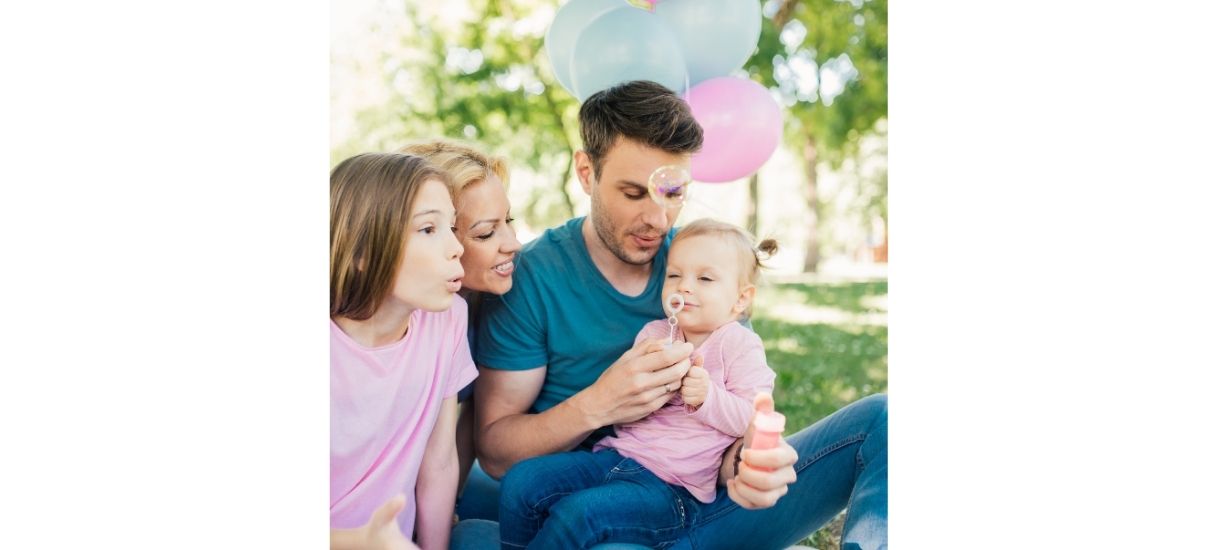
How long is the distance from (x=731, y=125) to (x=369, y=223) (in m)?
0.95

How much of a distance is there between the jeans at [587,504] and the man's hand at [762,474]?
157mm

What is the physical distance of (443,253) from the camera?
7.48 ft

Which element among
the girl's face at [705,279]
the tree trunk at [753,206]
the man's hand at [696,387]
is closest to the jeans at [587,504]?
the man's hand at [696,387]

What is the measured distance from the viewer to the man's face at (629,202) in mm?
2398

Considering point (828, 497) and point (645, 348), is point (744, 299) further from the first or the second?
point (828, 497)

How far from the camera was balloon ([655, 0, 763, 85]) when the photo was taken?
2.57 meters

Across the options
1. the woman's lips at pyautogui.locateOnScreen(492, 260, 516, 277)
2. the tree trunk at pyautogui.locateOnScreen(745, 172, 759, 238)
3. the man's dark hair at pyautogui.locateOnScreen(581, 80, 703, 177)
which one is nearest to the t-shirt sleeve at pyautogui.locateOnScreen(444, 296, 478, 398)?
the woman's lips at pyautogui.locateOnScreen(492, 260, 516, 277)

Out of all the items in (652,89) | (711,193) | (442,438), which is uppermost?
(652,89)

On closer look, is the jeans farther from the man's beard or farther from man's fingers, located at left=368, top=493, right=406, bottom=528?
the man's beard

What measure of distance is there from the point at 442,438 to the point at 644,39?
3.67 feet

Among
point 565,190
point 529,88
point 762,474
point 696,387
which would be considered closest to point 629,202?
point 696,387

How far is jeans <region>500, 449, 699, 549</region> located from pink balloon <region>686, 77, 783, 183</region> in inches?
31.4
